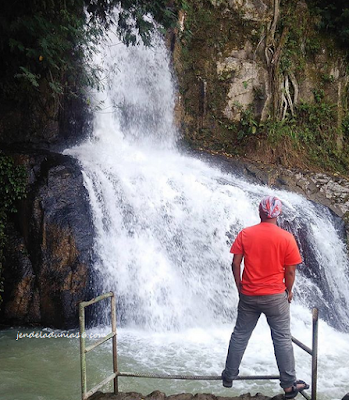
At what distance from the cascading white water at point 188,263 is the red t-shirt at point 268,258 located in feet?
6.42

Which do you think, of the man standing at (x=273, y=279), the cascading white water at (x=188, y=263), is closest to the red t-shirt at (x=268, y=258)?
the man standing at (x=273, y=279)

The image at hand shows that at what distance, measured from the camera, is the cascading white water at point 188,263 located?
6.52 m

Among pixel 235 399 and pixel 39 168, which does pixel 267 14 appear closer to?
pixel 39 168

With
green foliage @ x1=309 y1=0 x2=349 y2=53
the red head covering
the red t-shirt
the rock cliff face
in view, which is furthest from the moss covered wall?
the red t-shirt

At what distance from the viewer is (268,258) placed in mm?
3980

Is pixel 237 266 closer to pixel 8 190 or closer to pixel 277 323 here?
pixel 277 323

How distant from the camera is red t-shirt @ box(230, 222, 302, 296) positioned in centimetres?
397

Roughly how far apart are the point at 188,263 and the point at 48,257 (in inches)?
96.8

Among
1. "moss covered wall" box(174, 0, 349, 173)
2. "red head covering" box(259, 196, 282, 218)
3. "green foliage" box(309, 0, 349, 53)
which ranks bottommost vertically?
"red head covering" box(259, 196, 282, 218)

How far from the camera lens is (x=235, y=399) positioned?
4.11 m

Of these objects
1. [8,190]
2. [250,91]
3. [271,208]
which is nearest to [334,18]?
[250,91]

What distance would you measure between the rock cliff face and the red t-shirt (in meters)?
4.39

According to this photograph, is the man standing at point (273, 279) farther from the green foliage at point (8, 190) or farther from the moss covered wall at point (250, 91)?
the moss covered wall at point (250, 91)

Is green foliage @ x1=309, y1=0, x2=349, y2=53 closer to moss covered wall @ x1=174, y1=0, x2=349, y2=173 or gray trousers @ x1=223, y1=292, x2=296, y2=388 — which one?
moss covered wall @ x1=174, y1=0, x2=349, y2=173
